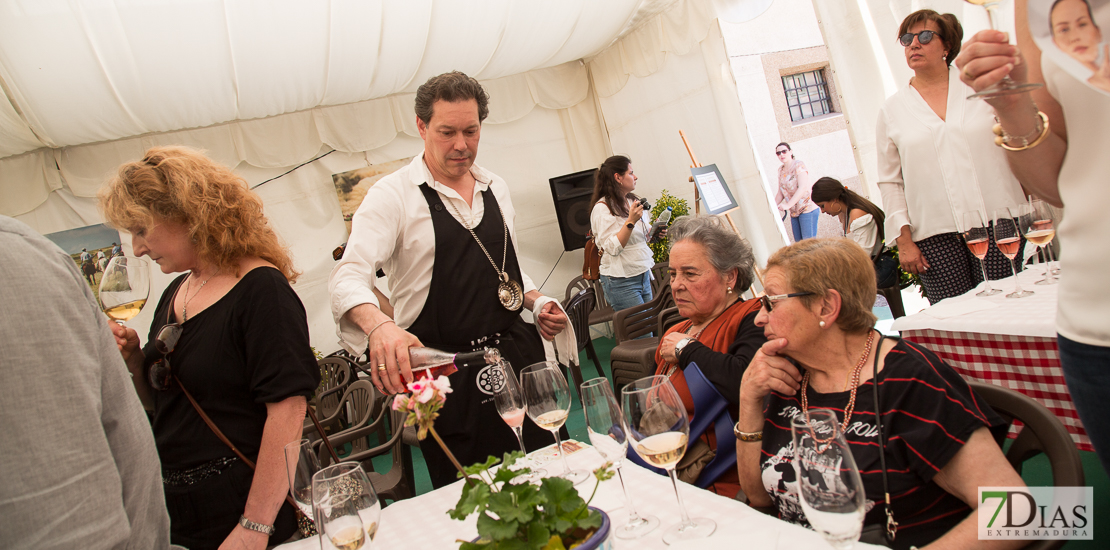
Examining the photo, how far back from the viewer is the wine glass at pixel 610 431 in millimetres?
1191

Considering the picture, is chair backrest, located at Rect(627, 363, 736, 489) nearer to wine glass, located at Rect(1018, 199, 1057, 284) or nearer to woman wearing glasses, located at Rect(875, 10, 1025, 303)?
wine glass, located at Rect(1018, 199, 1057, 284)

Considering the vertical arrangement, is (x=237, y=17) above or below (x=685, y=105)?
above

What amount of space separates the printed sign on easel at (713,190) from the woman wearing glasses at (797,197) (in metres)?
1.61

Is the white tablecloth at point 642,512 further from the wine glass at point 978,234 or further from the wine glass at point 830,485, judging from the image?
the wine glass at point 978,234

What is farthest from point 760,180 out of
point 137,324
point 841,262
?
point 137,324

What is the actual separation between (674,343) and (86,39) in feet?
16.2

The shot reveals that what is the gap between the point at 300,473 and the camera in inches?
50.3

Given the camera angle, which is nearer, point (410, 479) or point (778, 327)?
point (778, 327)

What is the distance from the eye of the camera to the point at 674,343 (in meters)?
2.09

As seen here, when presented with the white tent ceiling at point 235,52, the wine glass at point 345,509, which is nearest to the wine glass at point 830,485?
the wine glass at point 345,509

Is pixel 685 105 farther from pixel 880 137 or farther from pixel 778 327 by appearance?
pixel 778 327

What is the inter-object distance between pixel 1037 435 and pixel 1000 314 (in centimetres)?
100

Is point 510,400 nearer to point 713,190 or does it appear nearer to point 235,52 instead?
point 713,190

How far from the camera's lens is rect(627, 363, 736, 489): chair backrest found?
1.77 m
